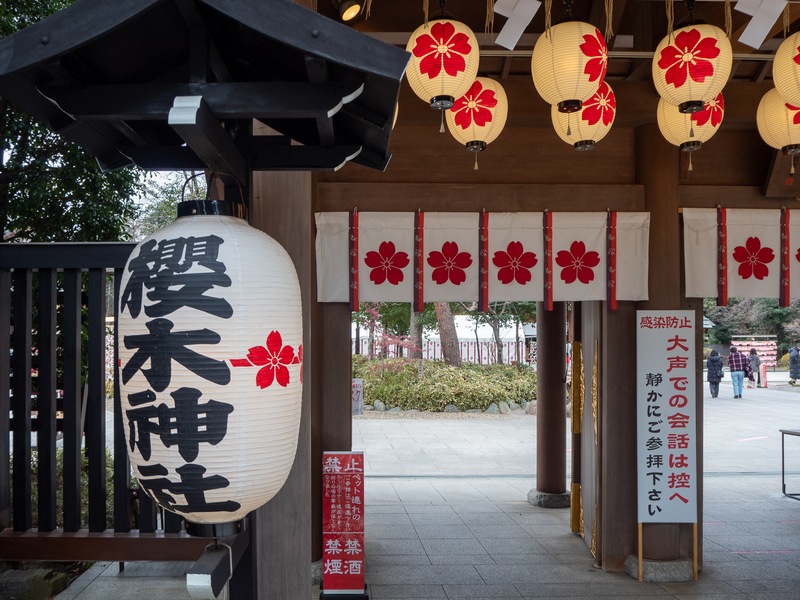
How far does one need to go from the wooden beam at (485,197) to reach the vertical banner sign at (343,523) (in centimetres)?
254

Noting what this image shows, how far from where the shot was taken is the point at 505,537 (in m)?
7.02

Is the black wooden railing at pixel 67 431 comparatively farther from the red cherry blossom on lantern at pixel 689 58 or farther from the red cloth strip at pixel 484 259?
the red cherry blossom on lantern at pixel 689 58

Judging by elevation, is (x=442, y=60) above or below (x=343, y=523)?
above

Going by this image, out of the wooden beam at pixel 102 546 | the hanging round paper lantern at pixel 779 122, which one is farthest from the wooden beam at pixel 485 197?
the wooden beam at pixel 102 546

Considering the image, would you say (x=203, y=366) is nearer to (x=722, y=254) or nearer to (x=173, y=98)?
(x=173, y=98)

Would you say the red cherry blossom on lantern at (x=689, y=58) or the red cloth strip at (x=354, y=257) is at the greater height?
the red cherry blossom on lantern at (x=689, y=58)

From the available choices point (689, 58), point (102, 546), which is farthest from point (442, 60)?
point (102, 546)

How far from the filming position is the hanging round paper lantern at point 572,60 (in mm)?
4035

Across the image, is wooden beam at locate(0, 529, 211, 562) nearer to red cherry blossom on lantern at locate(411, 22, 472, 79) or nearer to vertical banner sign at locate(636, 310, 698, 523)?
red cherry blossom on lantern at locate(411, 22, 472, 79)

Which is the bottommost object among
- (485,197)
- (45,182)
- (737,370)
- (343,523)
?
(737,370)

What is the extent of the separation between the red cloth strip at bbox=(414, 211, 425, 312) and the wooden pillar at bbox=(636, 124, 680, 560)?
7.51ft

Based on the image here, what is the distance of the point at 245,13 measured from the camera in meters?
1.92

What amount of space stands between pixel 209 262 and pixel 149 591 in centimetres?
452

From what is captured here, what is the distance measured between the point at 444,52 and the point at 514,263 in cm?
238
